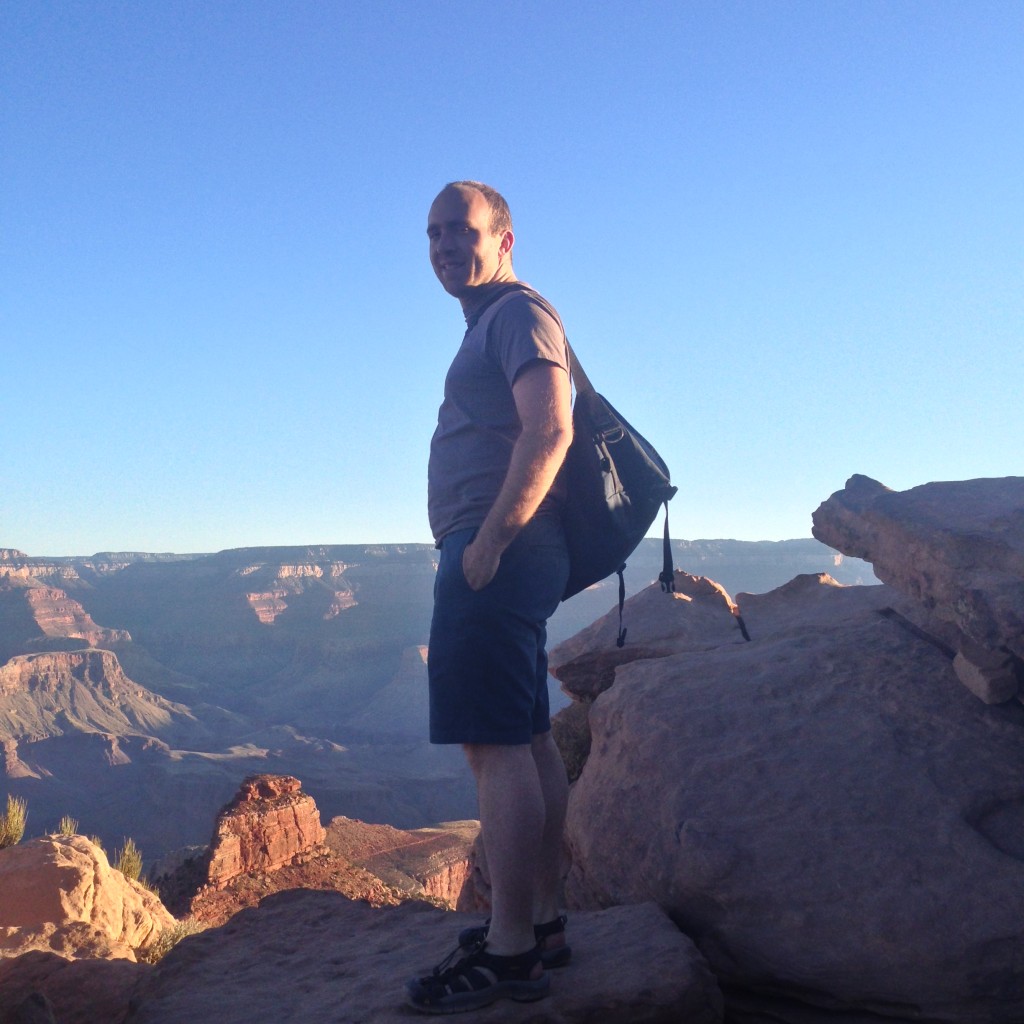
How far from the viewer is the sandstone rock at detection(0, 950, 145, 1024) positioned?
2.71 meters

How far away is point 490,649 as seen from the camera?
2.16m

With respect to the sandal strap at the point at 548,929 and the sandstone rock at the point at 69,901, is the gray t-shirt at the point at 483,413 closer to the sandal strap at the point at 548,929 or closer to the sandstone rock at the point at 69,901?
the sandal strap at the point at 548,929

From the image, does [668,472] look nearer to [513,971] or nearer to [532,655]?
[532,655]

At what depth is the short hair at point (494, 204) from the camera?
2.50m

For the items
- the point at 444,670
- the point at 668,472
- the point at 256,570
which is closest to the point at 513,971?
the point at 444,670

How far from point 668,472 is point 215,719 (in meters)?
61.5

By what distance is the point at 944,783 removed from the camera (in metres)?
2.65

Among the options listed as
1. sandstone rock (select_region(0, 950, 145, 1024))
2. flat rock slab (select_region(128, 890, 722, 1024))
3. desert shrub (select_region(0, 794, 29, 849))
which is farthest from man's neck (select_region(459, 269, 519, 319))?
desert shrub (select_region(0, 794, 29, 849))

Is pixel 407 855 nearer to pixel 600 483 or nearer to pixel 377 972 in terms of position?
pixel 377 972

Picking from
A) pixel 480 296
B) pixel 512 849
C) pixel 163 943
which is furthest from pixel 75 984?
pixel 163 943

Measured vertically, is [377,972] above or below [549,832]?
below

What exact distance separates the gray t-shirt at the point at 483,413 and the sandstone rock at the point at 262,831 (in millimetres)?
14572

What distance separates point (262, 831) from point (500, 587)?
15510mm

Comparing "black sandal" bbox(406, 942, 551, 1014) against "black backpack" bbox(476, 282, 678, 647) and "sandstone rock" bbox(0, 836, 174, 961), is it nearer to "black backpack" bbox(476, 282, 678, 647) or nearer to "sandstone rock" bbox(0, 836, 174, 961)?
"black backpack" bbox(476, 282, 678, 647)
